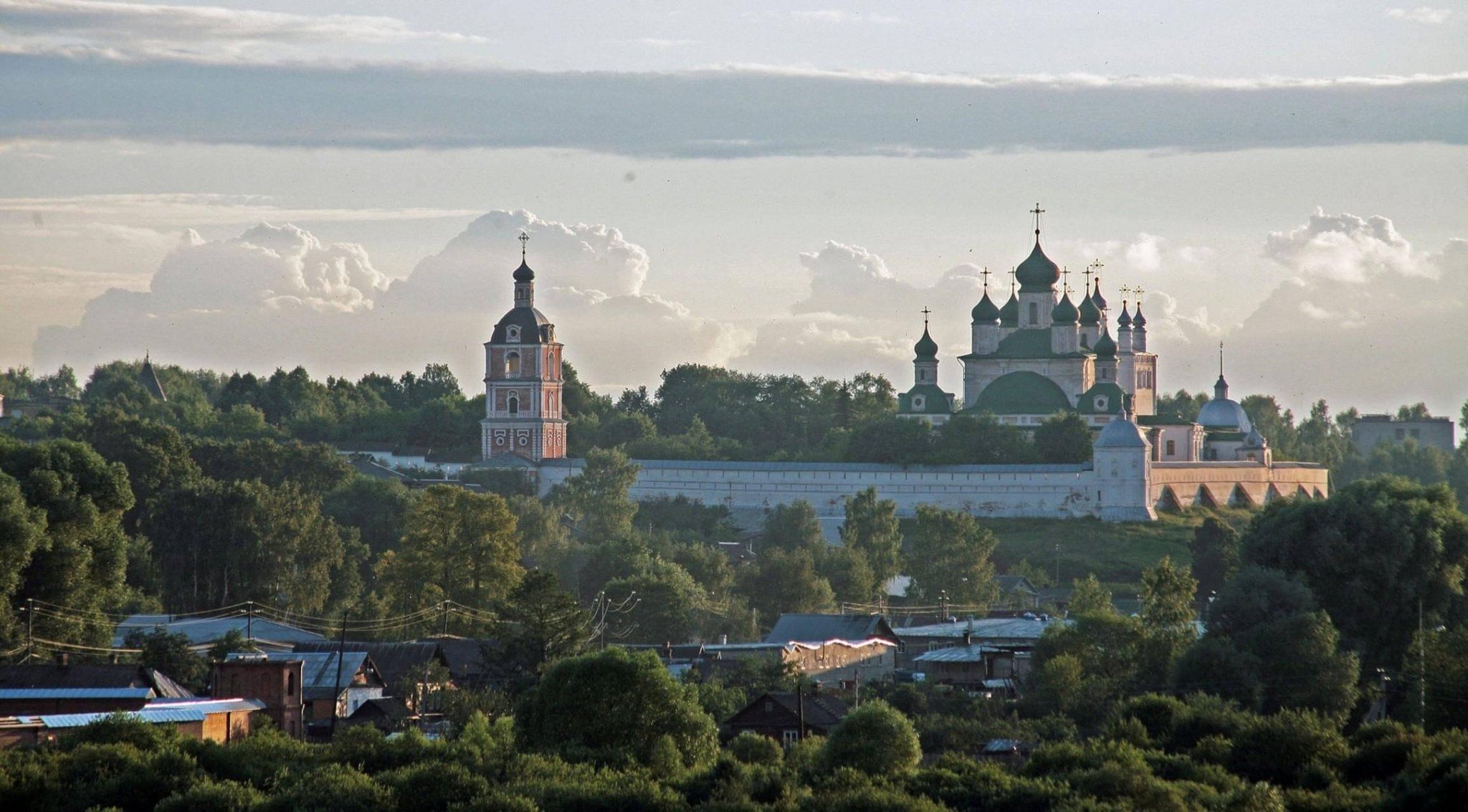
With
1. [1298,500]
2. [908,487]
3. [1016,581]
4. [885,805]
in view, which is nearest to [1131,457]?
[908,487]

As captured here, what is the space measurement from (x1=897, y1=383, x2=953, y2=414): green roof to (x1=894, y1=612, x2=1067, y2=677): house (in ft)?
112

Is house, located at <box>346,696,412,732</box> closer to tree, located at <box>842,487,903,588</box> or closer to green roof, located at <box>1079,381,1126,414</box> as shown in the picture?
tree, located at <box>842,487,903,588</box>

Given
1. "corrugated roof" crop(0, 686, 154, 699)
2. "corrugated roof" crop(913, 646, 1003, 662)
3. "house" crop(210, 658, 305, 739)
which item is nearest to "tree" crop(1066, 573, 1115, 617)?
"corrugated roof" crop(913, 646, 1003, 662)

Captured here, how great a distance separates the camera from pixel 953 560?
218 ft

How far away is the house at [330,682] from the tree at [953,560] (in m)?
24.9

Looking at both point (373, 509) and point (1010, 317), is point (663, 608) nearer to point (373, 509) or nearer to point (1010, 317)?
point (373, 509)

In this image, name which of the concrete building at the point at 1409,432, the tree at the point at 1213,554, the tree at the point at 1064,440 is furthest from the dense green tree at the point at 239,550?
the concrete building at the point at 1409,432

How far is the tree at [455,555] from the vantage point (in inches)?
2120

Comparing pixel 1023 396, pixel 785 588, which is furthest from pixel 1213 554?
pixel 1023 396

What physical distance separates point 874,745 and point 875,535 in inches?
1511

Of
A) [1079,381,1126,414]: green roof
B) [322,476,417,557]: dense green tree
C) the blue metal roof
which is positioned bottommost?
the blue metal roof

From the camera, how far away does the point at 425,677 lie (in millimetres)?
40375

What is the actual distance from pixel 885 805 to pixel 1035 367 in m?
63.9

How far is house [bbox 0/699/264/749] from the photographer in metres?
32.8
